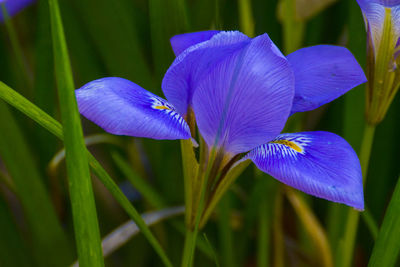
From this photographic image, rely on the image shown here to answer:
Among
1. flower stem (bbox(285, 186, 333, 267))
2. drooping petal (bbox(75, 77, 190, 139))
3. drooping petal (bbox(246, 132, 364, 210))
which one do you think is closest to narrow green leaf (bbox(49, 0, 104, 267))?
drooping petal (bbox(75, 77, 190, 139))

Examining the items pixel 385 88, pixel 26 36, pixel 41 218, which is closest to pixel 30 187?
pixel 41 218

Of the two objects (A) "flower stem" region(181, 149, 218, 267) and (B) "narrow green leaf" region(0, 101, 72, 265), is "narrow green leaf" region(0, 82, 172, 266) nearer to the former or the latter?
(A) "flower stem" region(181, 149, 218, 267)

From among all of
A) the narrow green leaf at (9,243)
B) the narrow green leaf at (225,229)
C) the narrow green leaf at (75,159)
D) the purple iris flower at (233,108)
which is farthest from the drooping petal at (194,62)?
the narrow green leaf at (9,243)

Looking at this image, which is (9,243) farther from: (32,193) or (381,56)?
(381,56)

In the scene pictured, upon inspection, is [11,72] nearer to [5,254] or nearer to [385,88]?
[5,254]

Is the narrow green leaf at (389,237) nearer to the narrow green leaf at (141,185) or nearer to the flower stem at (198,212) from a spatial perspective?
the flower stem at (198,212)

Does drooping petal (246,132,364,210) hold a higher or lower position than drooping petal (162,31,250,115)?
lower

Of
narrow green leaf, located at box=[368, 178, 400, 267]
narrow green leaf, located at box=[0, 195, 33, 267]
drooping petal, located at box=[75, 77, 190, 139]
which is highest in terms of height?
drooping petal, located at box=[75, 77, 190, 139]
